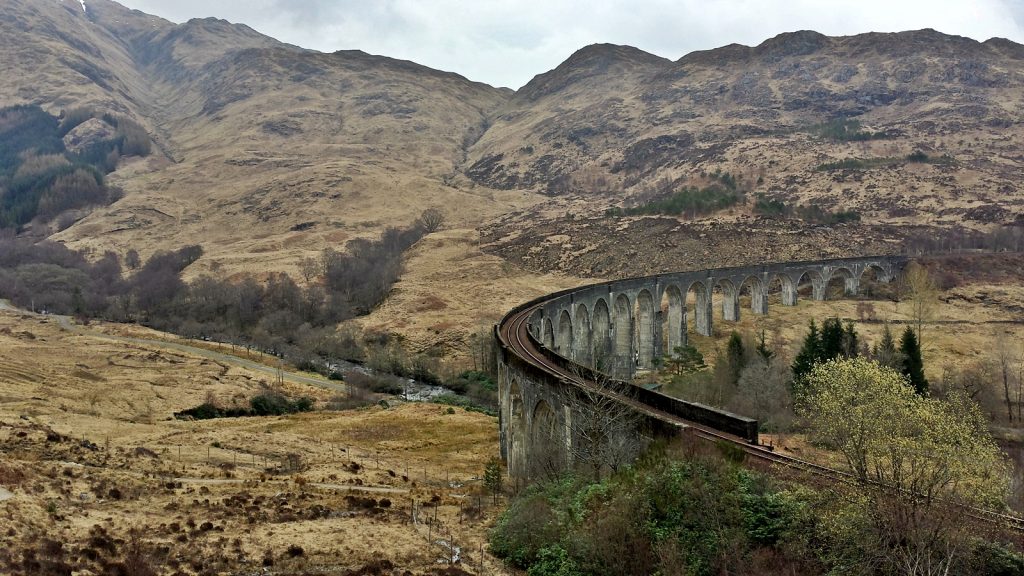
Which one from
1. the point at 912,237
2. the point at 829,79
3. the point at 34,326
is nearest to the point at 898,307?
the point at 912,237

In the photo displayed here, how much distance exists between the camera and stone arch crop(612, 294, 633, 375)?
63.2m

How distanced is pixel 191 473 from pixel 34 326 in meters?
64.7

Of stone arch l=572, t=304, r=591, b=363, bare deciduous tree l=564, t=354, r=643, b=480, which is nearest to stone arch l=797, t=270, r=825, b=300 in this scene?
stone arch l=572, t=304, r=591, b=363

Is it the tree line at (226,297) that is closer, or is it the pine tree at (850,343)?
the pine tree at (850,343)

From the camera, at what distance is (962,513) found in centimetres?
1307

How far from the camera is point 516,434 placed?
35812mm

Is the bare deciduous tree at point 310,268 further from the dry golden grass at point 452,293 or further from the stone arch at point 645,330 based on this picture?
the stone arch at point 645,330

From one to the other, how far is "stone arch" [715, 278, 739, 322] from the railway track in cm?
3912

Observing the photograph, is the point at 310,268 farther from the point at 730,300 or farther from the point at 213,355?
the point at 730,300

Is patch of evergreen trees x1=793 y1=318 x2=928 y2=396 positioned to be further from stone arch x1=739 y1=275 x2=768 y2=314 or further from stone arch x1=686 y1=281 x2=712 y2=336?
stone arch x1=739 y1=275 x2=768 y2=314

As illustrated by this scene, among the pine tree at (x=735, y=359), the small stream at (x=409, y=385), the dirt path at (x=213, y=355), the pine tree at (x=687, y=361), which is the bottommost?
the small stream at (x=409, y=385)

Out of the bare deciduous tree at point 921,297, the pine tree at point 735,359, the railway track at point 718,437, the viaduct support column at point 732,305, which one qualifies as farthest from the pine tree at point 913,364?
the viaduct support column at point 732,305

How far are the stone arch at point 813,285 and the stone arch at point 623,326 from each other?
1289 inches

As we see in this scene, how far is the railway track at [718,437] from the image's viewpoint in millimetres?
13727
